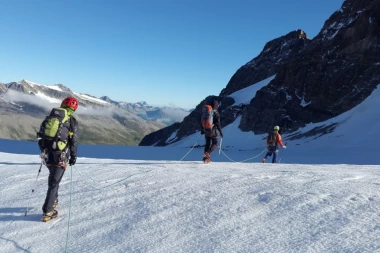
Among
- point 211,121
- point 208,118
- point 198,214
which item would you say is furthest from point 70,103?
point 211,121

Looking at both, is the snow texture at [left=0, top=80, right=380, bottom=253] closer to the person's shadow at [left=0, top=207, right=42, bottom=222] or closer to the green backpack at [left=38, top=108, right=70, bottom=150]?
the person's shadow at [left=0, top=207, right=42, bottom=222]

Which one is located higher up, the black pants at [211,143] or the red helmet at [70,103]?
the red helmet at [70,103]

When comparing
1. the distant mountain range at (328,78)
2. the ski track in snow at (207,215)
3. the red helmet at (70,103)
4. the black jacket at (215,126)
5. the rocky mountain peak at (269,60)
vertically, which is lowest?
the ski track in snow at (207,215)

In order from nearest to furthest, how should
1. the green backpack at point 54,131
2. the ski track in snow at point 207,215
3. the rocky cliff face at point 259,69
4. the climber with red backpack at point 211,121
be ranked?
1. the ski track in snow at point 207,215
2. the green backpack at point 54,131
3. the climber with red backpack at point 211,121
4. the rocky cliff face at point 259,69

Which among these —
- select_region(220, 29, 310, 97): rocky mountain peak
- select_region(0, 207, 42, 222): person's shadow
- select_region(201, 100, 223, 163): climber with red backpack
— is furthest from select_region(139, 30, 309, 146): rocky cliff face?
select_region(0, 207, 42, 222): person's shadow

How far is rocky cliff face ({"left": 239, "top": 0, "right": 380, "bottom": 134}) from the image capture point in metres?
56.8

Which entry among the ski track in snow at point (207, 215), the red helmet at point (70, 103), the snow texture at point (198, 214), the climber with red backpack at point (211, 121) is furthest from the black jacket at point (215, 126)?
the red helmet at point (70, 103)

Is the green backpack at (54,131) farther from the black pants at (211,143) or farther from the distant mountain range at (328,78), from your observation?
the distant mountain range at (328,78)

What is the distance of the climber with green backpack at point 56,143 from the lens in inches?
276

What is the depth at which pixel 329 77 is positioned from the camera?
6188 cm

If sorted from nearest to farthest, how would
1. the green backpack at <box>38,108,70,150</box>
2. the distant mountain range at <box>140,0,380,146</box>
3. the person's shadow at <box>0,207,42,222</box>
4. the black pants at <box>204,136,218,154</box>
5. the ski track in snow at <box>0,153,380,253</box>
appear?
the ski track in snow at <box>0,153,380,253</box>
the green backpack at <box>38,108,70,150</box>
the person's shadow at <box>0,207,42,222</box>
the black pants at <box>204,136,218,154</box>
the distant mountain range at <box>140,0,380,146</box>

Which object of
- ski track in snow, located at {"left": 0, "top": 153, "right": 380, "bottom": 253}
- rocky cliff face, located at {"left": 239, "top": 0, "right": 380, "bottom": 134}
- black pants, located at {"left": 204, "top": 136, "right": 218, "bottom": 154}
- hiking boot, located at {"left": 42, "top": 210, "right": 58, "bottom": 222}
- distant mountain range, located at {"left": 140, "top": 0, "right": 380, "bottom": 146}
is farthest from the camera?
rocky cliff face, located at {"left": 239, "top": 0, "right": 380, "bottom": 134}

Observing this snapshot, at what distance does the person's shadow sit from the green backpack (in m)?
1.73

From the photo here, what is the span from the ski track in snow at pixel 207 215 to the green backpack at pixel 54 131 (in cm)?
170
